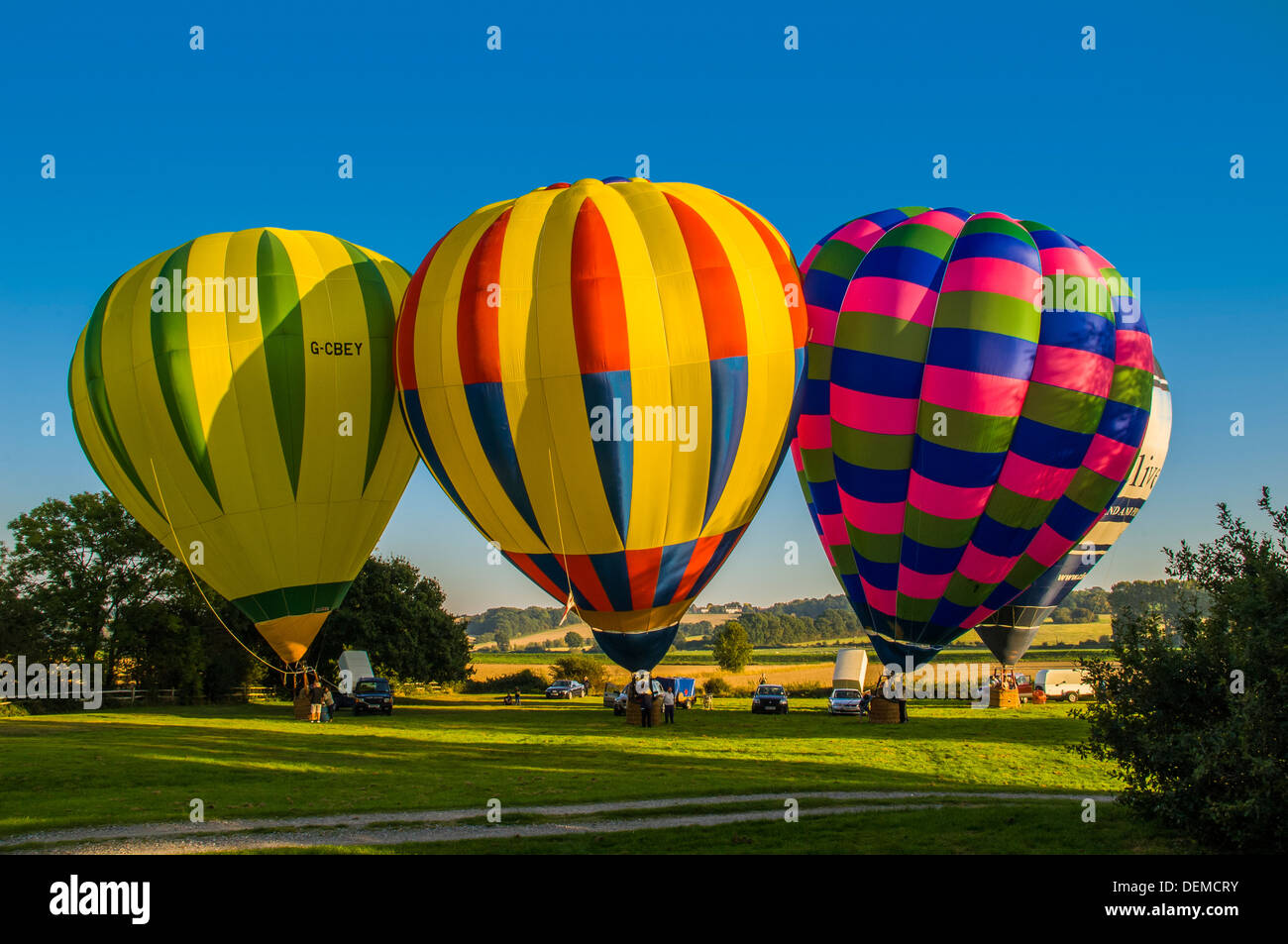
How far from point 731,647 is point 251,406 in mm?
45872

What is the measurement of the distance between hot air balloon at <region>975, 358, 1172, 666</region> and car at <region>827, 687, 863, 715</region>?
467 cm

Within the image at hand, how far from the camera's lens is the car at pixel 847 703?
33.3m

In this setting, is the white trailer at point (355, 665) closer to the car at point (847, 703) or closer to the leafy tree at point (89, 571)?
the leafy tree at point (89, 571)

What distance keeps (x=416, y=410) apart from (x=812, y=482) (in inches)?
417

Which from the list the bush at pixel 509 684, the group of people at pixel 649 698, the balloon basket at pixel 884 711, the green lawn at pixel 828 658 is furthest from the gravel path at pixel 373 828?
the green lawn at pixel 828 658

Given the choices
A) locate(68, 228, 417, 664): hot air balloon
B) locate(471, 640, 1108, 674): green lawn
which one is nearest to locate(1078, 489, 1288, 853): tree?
locate(68, 228, 417, 664): hot air balloon

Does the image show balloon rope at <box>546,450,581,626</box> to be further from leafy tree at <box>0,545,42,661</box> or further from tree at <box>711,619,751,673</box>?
tree at <box>711,619,751,673</box>

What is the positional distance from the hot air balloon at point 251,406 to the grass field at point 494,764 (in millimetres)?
4360

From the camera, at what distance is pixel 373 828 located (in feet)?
A: 45.0

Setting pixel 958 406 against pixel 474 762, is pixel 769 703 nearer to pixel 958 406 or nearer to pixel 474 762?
pixel 958 406

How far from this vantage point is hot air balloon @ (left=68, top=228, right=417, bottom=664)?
24.8 meters
